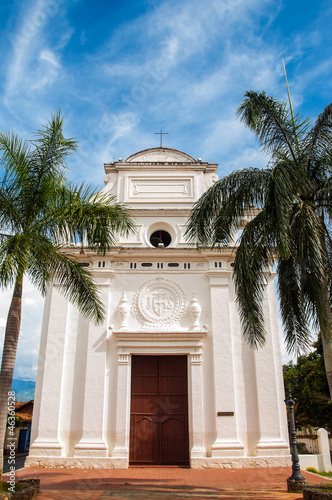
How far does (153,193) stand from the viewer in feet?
52.9

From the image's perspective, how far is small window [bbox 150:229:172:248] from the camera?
15641 millimetres

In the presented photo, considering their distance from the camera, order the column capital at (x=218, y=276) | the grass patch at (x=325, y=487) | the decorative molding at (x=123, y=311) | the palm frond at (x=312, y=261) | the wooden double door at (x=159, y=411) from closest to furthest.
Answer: the grass patch at (x=325, y=487) → the palm frond at (x=312, y=261) → the wooden double door at (x=159, y=411) → the decorative molding at (x=123, y=311) → the column capital at (x=218, y=276)

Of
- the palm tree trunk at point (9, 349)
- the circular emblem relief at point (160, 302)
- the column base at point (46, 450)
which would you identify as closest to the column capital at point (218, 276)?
the circular emblem relief at point (160, 302)

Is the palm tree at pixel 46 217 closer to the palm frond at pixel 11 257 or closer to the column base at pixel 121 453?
the palm frond at pixel 11 257

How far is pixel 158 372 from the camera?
45.5 feet

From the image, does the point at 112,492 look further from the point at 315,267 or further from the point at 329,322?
the point at 315,267

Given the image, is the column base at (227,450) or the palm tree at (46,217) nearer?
the palm tree at (46,217)

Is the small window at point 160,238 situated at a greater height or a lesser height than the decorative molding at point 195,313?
greater

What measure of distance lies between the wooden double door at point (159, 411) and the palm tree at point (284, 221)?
4865mm

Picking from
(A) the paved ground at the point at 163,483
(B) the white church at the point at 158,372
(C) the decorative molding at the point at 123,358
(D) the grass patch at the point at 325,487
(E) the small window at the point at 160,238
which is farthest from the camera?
(E) the small window at the point at 160,238

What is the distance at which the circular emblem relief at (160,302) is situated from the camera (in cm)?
1405

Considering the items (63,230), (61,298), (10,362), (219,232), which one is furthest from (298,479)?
(61,298)

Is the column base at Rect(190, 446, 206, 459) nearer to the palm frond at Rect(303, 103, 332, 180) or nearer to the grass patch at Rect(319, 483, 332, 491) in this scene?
the grass patch at Rect(319, 483, 332, 491)

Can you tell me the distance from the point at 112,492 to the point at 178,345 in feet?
16.4
